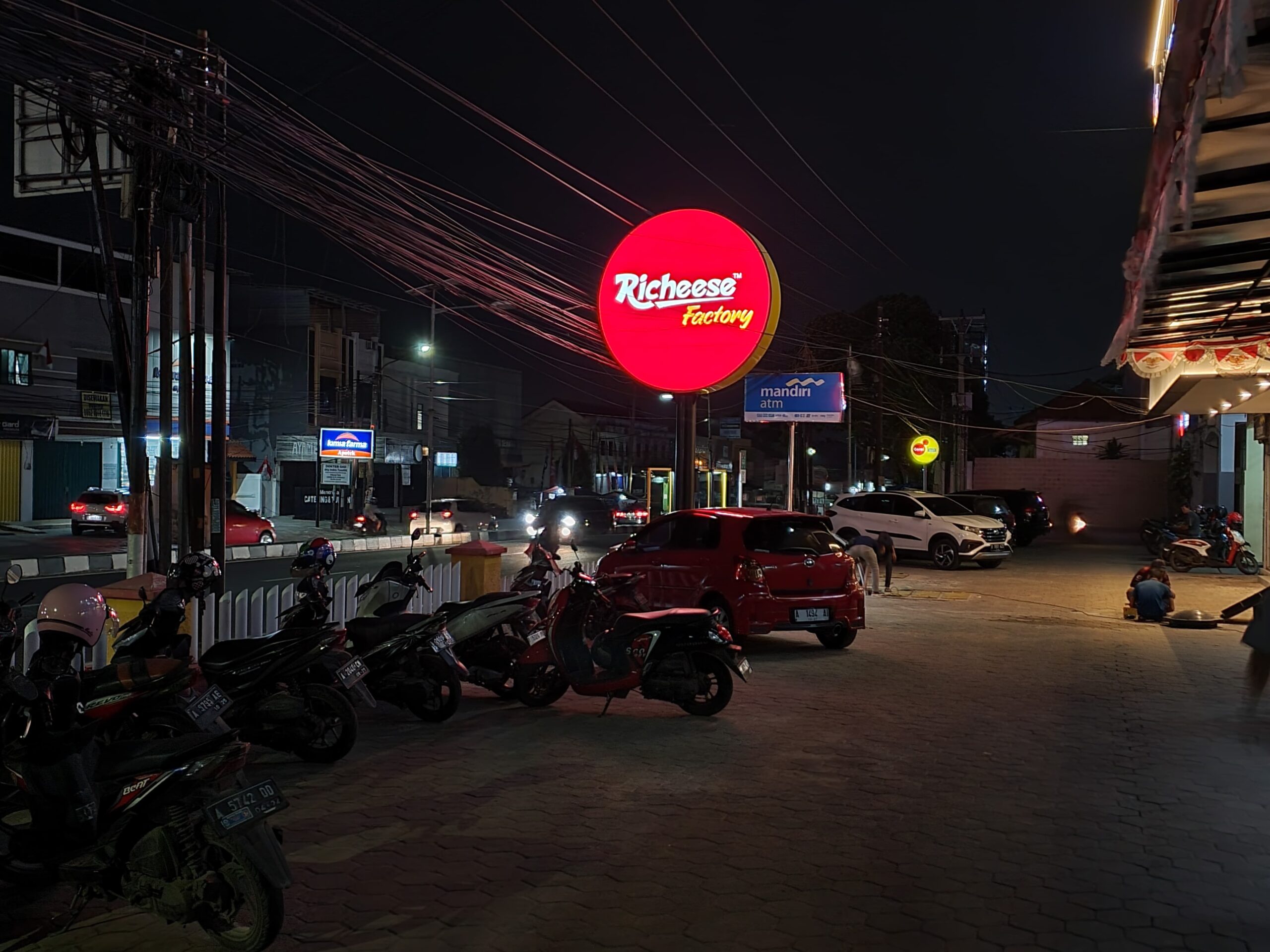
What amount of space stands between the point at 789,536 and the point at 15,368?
31.4m

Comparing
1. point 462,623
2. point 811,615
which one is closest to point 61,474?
point 811,615

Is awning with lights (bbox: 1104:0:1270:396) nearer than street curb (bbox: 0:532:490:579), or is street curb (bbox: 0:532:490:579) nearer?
awning with lights (bbox: 1104:0:1270:396)

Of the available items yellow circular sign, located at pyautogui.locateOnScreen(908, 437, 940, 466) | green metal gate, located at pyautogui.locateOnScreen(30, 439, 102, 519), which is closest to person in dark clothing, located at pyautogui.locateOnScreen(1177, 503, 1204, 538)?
yellow circular sign, located at pyautogui.locateOnScreen(908, 437, 940, 466)

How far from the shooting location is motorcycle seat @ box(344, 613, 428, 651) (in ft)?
26.0

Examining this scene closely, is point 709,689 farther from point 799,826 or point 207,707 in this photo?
point 207,707

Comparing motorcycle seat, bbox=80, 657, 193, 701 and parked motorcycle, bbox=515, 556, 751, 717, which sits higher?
motorcycle seat, bbox=80, 657, 193, 701

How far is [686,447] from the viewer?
1406 centimetres

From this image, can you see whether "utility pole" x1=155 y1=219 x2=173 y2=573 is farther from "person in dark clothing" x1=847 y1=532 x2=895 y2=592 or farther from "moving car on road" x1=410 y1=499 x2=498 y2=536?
"moving car on road" x1=410 y1=499 x2=498 y2=536

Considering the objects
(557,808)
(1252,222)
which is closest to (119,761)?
(557,808)

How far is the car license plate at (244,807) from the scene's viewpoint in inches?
157

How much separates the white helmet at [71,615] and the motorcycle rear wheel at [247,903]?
5.35 ft

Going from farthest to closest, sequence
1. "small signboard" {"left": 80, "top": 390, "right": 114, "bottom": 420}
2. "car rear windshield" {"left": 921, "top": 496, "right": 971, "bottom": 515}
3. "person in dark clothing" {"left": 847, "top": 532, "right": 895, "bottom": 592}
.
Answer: "small signboard" {"left": 80, "top": 390, "right": 114, "bottom": 420} → "car rear windshield" {"left": 921, "top": 496, "right": 971, "bottom": 515} → "person in dark clothing" {"left": 847, "top": 532, "right": 895, "bottom": 592}

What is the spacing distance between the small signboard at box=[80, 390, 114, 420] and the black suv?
28.1m

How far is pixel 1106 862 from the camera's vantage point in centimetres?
527
